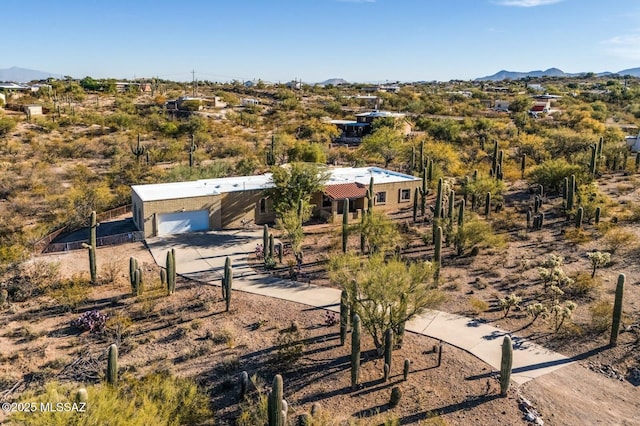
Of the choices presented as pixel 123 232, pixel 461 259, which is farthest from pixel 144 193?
pixel 461 259

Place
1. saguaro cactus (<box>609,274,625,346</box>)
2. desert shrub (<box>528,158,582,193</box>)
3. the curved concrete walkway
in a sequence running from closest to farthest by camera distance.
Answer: the curved concrete walkway < saguaro cactus (<box>609,274,625,346</box>) < desert shrub (<box>528,158,582,193</box>)

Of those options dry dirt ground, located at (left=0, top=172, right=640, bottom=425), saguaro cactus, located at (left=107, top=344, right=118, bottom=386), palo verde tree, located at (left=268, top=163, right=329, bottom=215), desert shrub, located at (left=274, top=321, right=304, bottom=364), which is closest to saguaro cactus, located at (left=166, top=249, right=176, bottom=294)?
dry dirt ground, located at (left=0, top=172, right=640, bottom=425)

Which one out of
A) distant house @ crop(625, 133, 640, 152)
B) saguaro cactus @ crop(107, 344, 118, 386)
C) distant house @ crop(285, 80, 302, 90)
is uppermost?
distant house @ crop(285, 80, 302, 90)

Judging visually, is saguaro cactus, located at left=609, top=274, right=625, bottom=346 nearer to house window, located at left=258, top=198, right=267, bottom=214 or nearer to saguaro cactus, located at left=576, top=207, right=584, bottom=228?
saguaro cactus, located at left=576, top=207, right=584, bottom=228

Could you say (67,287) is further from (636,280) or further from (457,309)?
(636,280)

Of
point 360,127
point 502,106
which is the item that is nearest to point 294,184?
point 360,127

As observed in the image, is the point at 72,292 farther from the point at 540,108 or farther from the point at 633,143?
the point at 540,108
